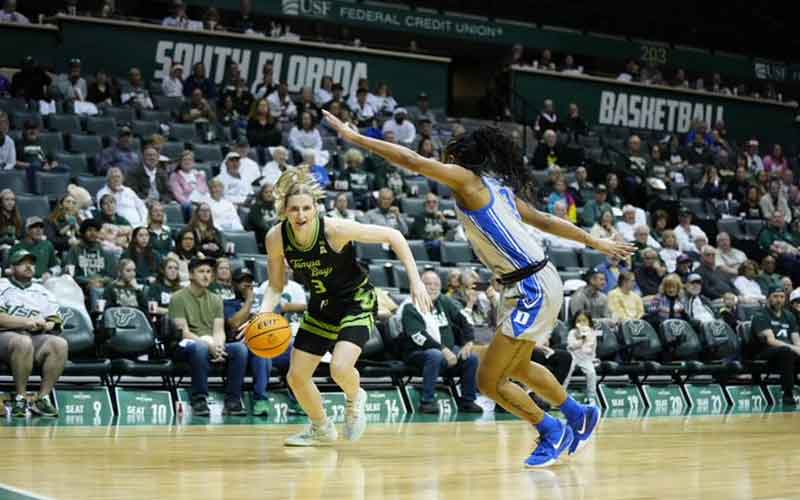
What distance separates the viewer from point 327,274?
754 centimetres

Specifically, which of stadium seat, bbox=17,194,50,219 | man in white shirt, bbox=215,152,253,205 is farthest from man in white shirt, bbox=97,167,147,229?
man in white shirt, bbox=215,152,253,205

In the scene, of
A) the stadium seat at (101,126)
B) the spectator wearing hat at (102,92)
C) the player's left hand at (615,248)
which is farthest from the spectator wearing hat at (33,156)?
the player's left hand at (615,248)

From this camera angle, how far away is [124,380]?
37.7 feet

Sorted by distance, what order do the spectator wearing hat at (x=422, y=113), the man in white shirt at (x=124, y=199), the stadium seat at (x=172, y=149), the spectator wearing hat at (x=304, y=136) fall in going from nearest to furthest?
1. the man in white shirt at (x=124, y=199)
2. the stadium seat at (x=172, y=149)
3. the spectator wearing hat at (x=304, y=136)
4. the spectator wearing hat at (x=422, y=113)

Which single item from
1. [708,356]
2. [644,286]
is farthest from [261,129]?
[708,356]

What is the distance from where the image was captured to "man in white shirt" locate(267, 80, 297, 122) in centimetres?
1827

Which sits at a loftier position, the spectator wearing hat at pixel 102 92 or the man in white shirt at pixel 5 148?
the spectator wearing hat at pixel 102 92

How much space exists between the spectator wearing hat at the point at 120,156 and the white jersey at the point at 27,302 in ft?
15.4

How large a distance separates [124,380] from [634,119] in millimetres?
16673

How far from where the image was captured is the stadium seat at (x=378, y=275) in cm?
1372

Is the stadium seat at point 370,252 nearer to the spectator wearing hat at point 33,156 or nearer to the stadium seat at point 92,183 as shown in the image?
the stadium seat at point 92,183

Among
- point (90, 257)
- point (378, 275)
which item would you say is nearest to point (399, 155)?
point (90, 257)

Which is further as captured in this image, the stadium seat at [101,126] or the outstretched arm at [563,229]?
the stadium seat at [101,126]

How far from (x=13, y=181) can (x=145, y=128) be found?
9.03 ft
